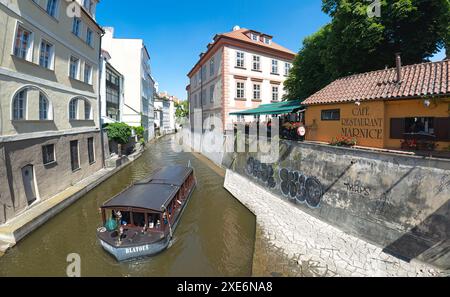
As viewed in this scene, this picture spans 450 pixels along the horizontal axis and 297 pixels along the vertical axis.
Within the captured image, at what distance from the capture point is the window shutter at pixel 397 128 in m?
10.2

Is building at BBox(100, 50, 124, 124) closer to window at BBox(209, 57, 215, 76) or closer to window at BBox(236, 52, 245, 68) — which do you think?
window at BBox(209, 57, 215, 76)

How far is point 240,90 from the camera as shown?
27.8 meters

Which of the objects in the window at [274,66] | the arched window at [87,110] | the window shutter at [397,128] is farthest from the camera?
the window at [274,66]

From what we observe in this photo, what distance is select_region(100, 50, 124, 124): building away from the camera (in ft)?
86.4

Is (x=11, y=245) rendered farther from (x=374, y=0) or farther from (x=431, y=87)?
(x=374, y=0)

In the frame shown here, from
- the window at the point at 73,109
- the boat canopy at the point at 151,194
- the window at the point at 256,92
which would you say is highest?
the window at the point at 256,92

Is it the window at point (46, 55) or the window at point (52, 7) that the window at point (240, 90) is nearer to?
the window at point (52, 7)

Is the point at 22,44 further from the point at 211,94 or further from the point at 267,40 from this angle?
the point at 267,40

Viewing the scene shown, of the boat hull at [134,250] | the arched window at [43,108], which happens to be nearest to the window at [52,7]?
the arched window at [43,108]

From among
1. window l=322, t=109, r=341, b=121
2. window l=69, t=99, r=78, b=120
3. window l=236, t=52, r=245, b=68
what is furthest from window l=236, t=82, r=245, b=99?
window l=69, t=99, r=78, b=120

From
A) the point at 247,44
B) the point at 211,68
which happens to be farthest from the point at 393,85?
the point at 211,68

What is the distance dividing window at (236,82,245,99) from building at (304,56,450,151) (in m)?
15.3

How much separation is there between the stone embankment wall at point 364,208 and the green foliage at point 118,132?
17740 mm

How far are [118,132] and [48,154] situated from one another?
10926mm
